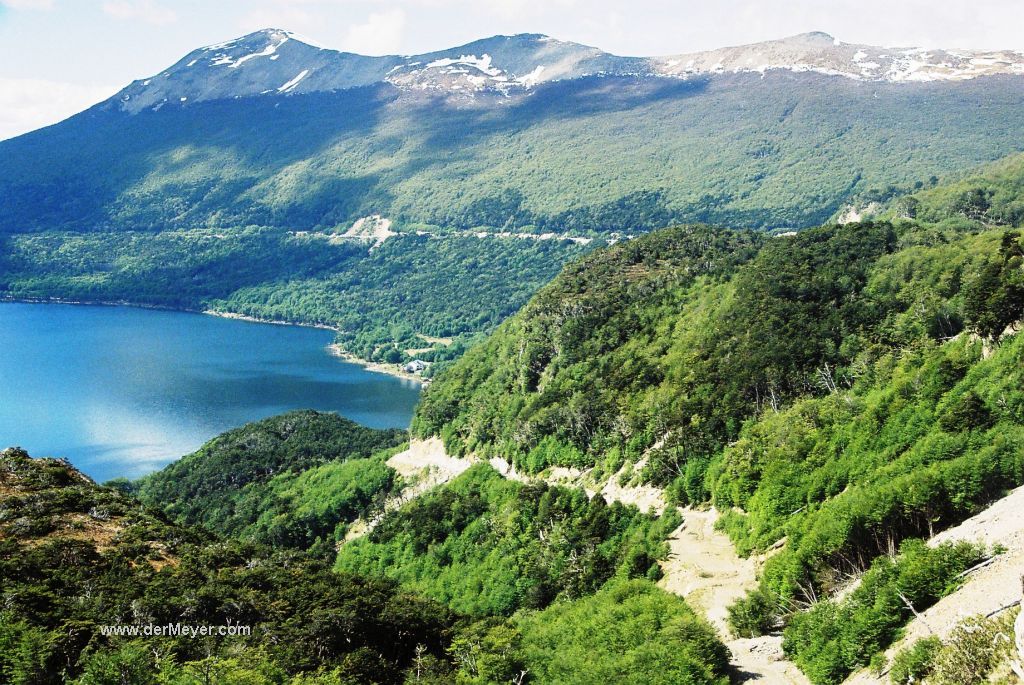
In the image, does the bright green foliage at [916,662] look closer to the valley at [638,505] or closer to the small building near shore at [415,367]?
the valley at [638,505]

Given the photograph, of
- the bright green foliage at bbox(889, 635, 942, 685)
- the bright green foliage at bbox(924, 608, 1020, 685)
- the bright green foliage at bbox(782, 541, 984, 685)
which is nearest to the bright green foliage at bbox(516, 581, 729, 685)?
the bright green foliage at bbox(782, 541, 984, 685)

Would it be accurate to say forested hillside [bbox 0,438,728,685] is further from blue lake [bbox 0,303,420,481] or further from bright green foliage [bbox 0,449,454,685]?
blue lake [bbox 0,303,420,481]

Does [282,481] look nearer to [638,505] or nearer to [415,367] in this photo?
[638,505]

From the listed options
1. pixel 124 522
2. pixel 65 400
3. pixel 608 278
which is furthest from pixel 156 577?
pixel 65 400

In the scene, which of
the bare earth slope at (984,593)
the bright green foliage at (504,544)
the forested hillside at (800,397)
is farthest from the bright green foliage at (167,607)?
the bare earth slope at (984,593)

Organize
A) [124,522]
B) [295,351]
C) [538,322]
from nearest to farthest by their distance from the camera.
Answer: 1. [124,522]
2. [538,322]
3. [295,351]

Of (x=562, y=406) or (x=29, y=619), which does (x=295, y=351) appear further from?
(x=29, y=619)
